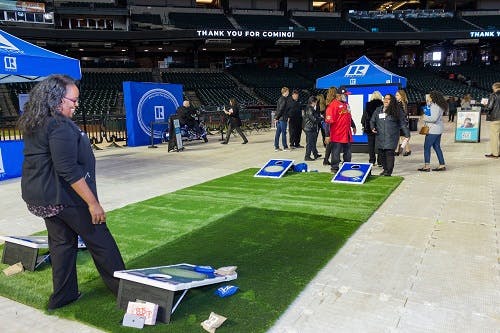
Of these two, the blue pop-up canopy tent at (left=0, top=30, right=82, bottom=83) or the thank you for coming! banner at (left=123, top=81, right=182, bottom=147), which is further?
the thank you for coming! banner at (left=123, top=81, right=182, bottom=147)

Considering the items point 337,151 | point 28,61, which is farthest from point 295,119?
point 28,61

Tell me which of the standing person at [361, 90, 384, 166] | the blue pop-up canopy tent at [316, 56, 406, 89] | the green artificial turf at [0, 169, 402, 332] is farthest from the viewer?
the blue pop-up canopy tent at [316, 56, 406, 89]

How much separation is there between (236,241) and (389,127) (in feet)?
14.7

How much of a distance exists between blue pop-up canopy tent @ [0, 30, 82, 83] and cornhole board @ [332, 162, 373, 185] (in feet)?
19.5

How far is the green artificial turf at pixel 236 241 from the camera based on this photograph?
3.02m


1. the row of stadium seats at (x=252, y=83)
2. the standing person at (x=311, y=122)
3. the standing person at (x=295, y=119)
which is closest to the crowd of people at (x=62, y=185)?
the standing person at (x=311, y=122)

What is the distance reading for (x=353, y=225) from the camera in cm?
498

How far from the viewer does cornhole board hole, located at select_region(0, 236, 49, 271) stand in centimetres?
379

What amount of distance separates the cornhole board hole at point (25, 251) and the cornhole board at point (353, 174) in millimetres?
5033

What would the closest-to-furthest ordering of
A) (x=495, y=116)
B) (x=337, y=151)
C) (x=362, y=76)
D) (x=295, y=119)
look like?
(x=337, y=151), (x=495, y=116), (x=295, y=119), (x=362, y=76)

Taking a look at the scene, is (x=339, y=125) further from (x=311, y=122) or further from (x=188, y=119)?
(x=188, y=119)

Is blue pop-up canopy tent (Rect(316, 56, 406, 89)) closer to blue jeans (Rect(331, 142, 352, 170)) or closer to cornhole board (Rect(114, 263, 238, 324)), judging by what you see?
blue jeans (Rect(331, 142, 352, 170))

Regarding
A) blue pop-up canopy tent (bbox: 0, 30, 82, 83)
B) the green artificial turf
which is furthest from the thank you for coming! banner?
the green artificial turf

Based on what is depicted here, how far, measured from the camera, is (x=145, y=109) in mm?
14445
